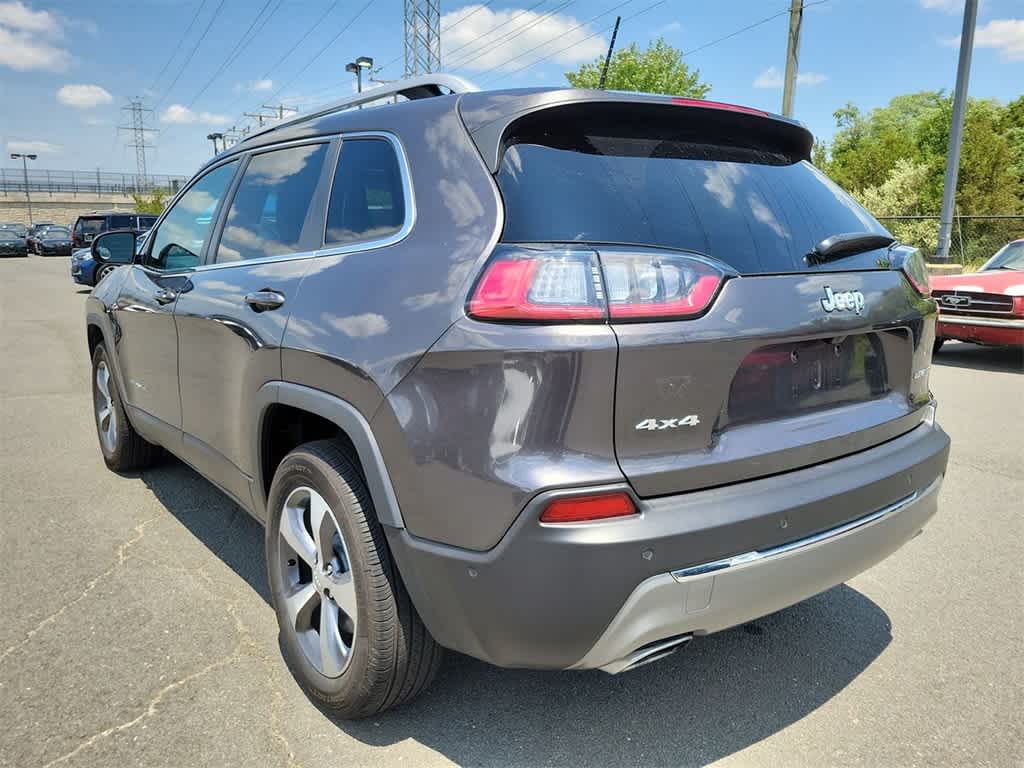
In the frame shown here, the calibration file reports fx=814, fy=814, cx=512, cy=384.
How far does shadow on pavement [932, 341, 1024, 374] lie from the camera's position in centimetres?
970

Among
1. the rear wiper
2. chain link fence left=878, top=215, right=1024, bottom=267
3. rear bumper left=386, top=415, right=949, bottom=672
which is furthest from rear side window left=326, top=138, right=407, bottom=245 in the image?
chain link fence left=878, top=215, right=1024, bottom=267

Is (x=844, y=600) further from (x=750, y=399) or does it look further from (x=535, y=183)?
(x=535, y=183)

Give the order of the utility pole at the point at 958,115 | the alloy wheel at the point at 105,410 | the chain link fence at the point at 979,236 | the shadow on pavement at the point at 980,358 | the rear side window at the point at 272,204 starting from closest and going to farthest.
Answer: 1. the rear side window at the point at 272,204
2. the alloy wheel at the point at 105,410
3. the shadow on pavement at the point at 980,358
4. the utility pole at the point at 958,115
5. the chain link fence at the point at 979,236

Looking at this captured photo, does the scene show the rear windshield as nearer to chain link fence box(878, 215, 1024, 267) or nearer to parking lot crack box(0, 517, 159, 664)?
parking lot crack box(0, 517, 159, 664)

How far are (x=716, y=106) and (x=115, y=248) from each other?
3.59 m

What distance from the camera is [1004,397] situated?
778cm

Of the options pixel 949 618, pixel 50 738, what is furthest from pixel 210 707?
pixel 949 618

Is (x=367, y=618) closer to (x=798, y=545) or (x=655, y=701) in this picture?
(x=655, y=701)

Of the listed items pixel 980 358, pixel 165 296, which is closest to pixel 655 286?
pixel 165 296

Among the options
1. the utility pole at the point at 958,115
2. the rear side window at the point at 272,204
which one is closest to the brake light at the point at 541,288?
the rear side window at the point at 272,204

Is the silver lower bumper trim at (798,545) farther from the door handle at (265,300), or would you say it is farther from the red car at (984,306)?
the red car at (984,306)

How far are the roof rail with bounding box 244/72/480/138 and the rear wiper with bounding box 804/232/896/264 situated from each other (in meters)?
1.17

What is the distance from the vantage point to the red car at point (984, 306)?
9.23 m

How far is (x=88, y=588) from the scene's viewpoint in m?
3.46
